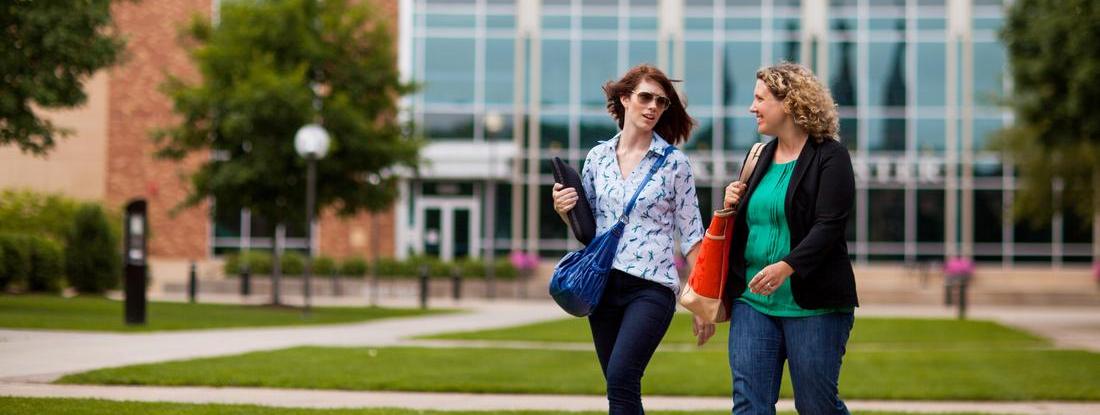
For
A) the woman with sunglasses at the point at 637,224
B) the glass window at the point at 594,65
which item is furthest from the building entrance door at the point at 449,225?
the woman with sunglasses at the point at 637,224

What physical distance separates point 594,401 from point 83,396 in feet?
12.7

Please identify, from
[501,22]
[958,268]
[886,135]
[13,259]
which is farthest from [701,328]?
[886,135]

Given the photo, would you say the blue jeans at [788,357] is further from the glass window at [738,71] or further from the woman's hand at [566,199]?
the glass window at [738,71]

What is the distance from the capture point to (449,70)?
154 feet

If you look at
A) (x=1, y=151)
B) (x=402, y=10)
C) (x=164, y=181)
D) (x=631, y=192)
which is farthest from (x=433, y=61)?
(x=631, y=192)

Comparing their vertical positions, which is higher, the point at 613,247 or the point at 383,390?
the point at 613,247

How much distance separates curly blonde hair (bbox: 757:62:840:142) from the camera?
5.48 metres

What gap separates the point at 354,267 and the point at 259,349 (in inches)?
1025

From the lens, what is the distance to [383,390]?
37.9 feet

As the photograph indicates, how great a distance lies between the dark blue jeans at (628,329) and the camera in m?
5.68

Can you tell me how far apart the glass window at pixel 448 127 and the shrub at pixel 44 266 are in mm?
18945

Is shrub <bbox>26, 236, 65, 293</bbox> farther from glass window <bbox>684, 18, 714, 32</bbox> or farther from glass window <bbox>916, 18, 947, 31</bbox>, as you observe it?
glass window <bbox>916, 18, 947, 31</bbox>

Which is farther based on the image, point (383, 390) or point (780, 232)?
point (383, 390)

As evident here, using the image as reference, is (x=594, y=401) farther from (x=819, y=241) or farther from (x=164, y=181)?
(x=164, y=181)
